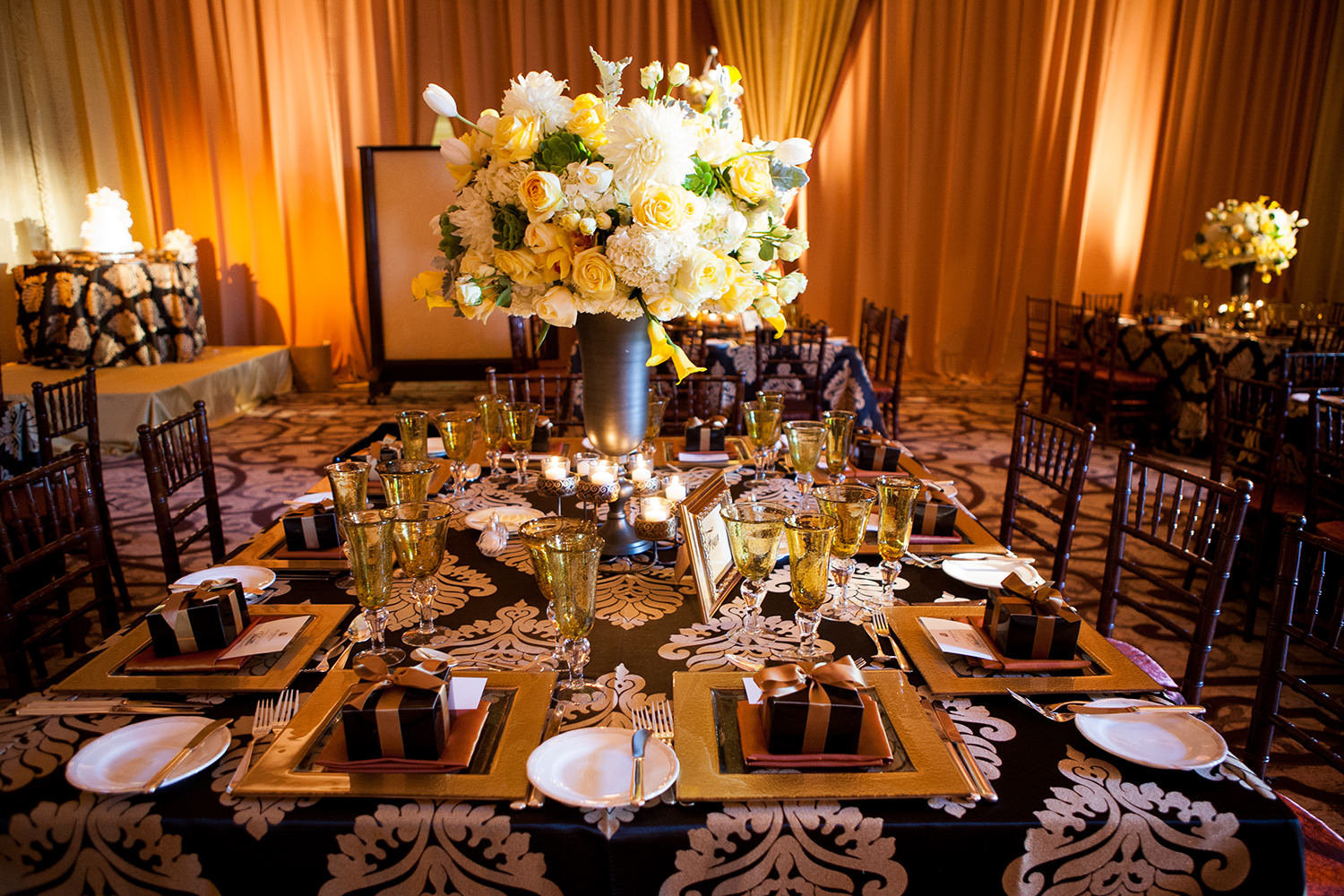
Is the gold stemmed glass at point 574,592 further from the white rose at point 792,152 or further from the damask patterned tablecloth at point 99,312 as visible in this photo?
the damask patterned tablecloth at point 99,312

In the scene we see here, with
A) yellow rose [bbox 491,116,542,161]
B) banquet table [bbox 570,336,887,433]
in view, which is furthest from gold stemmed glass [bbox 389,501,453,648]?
banquet table [bbox 570,336,887,433]

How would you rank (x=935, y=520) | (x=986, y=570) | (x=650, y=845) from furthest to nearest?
(x=935, y=520)
(x=986, y=570)
(x=650, y=845)

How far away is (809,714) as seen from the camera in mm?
955

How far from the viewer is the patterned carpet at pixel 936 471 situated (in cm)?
230

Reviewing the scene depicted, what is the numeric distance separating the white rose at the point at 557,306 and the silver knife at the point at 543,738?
0.67 m

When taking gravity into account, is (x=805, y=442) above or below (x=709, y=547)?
above

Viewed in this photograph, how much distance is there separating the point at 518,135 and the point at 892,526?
0.91 metres

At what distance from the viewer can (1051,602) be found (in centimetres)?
120

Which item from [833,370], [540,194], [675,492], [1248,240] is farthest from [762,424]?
[1248,240]

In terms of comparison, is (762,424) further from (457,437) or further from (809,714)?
(809,714)

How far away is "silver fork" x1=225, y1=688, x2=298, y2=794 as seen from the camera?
3.21ft

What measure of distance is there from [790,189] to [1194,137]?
→ 7105 mm

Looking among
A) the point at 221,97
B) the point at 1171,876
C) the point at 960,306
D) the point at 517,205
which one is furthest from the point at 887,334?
the point at 221,97

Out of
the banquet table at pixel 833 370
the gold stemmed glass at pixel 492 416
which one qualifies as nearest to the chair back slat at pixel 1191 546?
the gold stemmed glass at pixel 492 416
